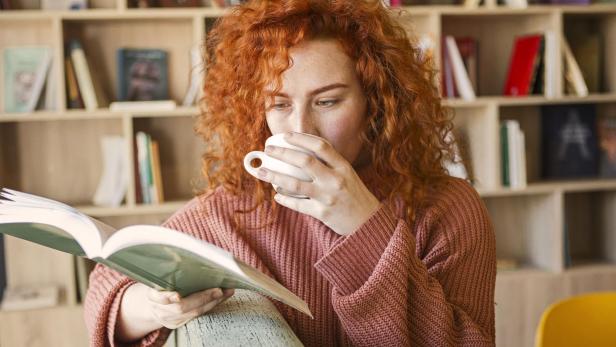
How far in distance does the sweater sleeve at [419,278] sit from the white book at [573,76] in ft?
6.37

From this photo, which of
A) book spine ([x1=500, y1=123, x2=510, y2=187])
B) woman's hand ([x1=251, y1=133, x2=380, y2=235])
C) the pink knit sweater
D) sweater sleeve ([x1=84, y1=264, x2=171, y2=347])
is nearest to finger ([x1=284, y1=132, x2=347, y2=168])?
woman's hand ([x1=251, y1=133, x2=380, y2=235])

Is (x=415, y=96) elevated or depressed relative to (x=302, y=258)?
elevated

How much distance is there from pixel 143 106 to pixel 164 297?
1987 millimetres

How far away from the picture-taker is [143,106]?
2859mm

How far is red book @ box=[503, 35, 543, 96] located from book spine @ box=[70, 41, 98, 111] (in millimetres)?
1694

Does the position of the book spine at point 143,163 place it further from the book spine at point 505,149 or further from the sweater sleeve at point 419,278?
the sweater sleeve at point 419,278

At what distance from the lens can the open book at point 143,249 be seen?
776 millimetres

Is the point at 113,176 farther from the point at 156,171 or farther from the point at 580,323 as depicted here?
the point at 580,323

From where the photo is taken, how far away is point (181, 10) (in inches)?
111

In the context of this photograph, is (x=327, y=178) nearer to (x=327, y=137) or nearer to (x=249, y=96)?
(x=327, y=137)

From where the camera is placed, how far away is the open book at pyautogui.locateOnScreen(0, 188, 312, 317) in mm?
776

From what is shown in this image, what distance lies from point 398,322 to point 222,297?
273mm

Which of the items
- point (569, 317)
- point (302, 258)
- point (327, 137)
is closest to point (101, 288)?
point (302, 258)

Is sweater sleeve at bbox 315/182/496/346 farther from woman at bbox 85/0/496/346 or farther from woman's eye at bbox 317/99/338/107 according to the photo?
woman's eye at bbox 317/99/338/107
